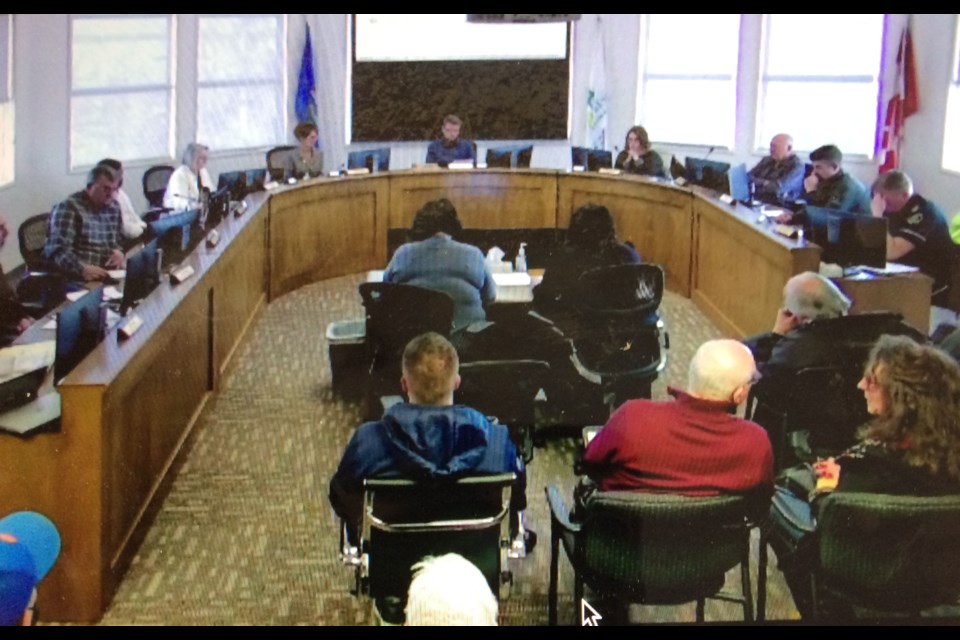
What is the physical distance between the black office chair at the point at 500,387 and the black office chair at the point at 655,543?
163cm

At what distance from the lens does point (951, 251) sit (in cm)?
630

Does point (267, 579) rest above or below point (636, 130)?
below

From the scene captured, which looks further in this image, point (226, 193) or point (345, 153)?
point (345, 153)

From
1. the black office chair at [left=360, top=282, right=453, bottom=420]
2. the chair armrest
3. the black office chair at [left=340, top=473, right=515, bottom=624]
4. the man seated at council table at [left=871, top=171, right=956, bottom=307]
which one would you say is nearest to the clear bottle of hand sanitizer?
the black office chair at [left=360, top=282, right=453, bottom=420]

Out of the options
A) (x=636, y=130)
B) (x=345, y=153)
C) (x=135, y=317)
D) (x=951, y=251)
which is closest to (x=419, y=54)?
(x=345, y=153)

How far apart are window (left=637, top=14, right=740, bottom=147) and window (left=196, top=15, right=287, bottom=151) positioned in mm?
3255

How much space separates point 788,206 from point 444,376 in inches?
187

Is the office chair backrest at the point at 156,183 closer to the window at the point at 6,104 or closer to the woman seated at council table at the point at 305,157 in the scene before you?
the window at the point at 6,104

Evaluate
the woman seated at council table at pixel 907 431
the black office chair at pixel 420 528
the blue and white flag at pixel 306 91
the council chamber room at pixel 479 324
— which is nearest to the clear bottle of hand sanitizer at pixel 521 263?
the council chamber room at pixel 479 324

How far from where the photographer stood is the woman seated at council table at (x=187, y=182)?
7.37 metres

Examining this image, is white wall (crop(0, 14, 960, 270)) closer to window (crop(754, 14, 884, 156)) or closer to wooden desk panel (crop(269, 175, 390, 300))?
window (crop(754, 14, 884, 156))

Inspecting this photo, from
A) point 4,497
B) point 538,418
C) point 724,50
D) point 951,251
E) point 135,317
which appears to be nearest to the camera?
point 4,497

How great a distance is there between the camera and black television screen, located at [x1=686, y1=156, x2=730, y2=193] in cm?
796
